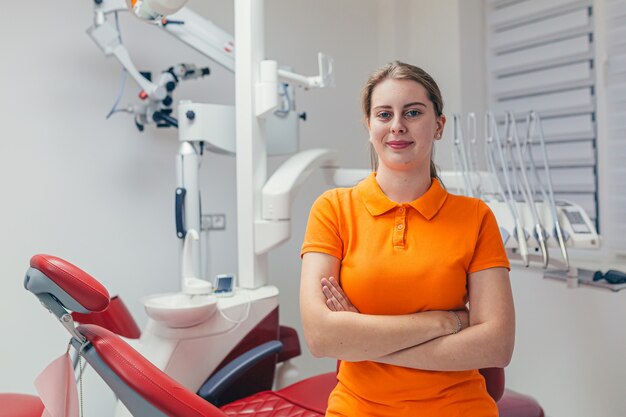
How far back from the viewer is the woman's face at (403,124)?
136cm

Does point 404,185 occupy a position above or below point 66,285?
above

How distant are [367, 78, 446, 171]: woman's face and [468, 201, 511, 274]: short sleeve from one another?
206 millimetres

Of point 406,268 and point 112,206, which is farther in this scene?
point 112,206

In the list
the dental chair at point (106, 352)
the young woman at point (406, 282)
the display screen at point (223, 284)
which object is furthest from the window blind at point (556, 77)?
the dental chair at point (106, 352)

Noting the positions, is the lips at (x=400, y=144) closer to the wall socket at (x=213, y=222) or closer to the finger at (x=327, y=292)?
the finger at (x=327, y=292)

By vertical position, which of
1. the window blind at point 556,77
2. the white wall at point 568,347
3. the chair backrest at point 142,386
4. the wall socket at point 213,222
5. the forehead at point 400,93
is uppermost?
the window blind at point 556,77

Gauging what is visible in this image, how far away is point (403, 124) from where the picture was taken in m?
1.36

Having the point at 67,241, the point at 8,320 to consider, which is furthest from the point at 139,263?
the point at 8,320

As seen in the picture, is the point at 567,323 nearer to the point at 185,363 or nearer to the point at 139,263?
the point at 185,363

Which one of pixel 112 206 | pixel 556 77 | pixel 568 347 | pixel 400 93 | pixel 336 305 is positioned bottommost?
pixel 568 347

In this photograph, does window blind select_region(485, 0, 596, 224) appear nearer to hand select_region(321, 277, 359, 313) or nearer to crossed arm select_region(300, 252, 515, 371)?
crossed arm select_region(300, 252, 515, 371)

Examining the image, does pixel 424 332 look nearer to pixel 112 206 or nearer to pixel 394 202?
pixel 394 202

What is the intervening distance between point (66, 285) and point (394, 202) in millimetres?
743

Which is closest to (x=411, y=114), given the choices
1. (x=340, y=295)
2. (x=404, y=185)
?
(x=404, y=185)
